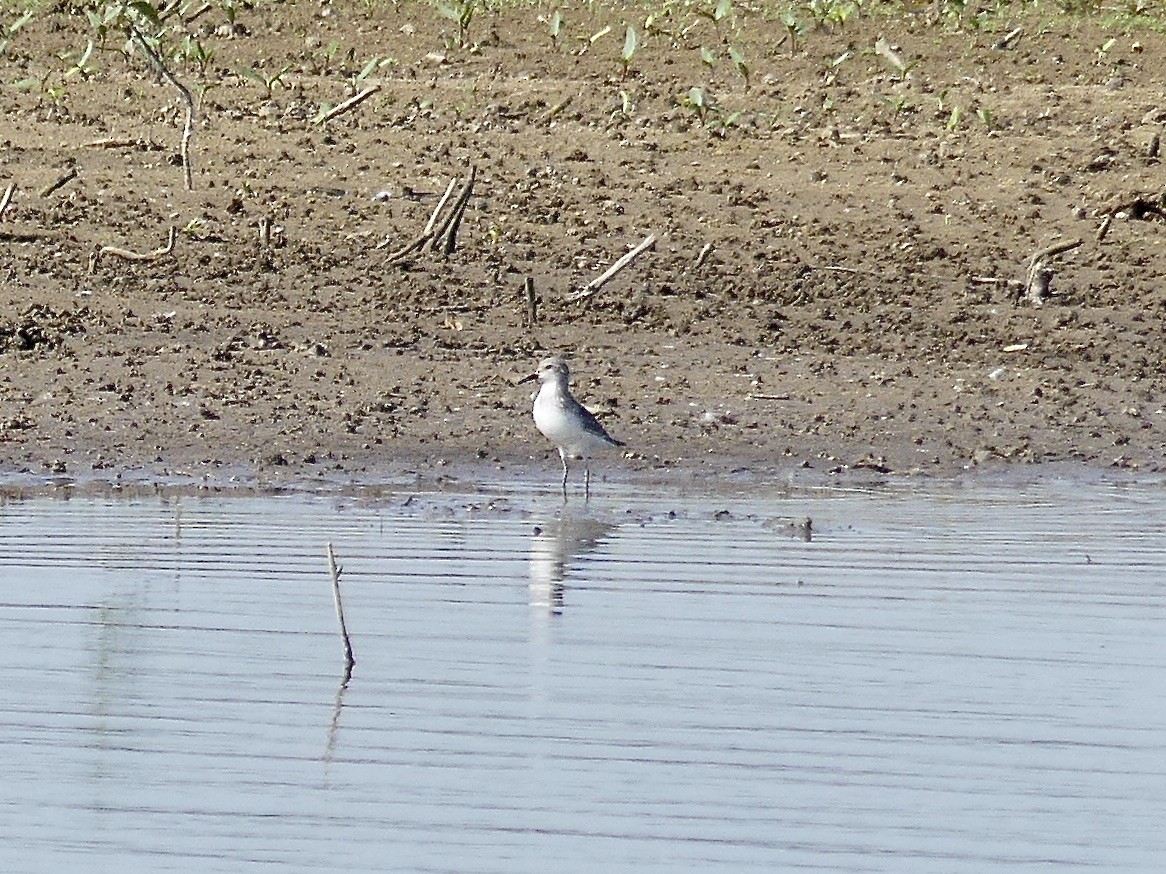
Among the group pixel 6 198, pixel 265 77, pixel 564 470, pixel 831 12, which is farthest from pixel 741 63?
pixel 564 470

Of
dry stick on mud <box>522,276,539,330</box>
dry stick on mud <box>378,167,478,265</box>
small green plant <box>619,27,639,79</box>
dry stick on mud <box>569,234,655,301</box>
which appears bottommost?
dry stick on mud <box>522,276,539,330</box>

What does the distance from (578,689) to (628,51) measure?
31.5 feet

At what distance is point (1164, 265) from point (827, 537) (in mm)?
5022

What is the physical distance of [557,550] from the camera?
1010cm

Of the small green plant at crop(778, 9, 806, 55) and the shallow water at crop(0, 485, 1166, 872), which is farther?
the small green plant at crop(778, 9, 806, 55)

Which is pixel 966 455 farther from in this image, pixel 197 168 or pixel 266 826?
pixel 266 826

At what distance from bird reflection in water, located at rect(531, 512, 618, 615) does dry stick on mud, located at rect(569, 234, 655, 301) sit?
2.67m

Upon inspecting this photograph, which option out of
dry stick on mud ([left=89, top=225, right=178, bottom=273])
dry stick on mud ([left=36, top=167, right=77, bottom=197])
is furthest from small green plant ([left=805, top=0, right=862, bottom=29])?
dry stick on mud ([left=89, top=225, right=178, bottom=273])

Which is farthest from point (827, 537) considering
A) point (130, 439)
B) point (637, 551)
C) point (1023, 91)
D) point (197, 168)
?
point (1023, 91)

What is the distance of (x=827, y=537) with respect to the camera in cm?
1045

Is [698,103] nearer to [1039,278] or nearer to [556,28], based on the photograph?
→ [556,28]

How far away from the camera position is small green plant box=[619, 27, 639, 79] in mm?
16891

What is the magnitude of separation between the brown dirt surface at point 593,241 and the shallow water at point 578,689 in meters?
1.41

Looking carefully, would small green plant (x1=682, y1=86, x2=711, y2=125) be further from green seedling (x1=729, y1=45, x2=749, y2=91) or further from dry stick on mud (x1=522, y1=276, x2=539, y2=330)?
dry stick on mud (x1=522, y1=276, x2=539, y2=330)
